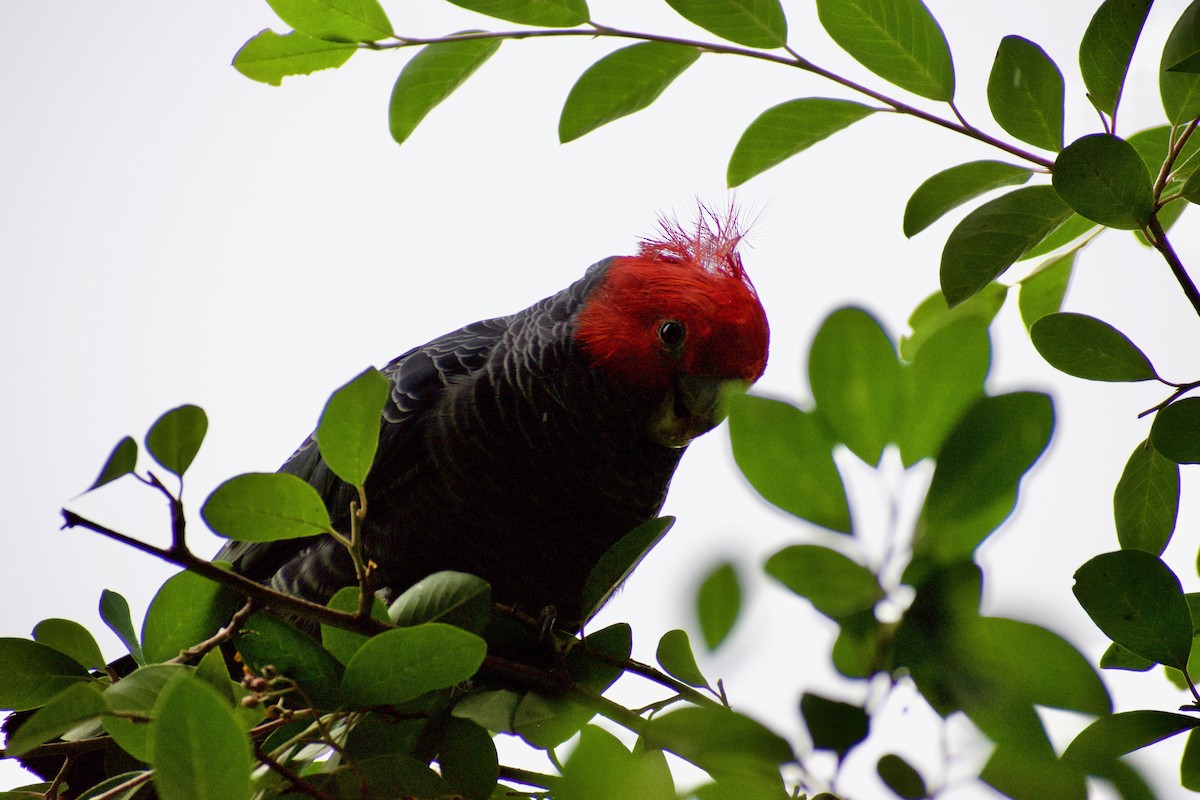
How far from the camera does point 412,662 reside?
0.36 metres

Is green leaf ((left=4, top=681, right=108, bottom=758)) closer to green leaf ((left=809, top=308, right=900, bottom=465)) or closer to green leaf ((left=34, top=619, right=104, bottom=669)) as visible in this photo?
green leaf ((left=34, top=619, right=104, bottom=669))

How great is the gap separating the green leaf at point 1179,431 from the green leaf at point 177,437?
0.40 m

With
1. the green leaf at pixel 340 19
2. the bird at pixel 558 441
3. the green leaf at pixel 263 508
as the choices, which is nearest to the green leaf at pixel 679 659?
the green leaf at pixel 263 508

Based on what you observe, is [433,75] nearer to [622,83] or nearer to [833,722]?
[622,83]

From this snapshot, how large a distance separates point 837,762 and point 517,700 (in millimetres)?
267

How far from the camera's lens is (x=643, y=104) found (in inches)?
20.7

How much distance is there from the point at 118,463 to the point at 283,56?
34 cm

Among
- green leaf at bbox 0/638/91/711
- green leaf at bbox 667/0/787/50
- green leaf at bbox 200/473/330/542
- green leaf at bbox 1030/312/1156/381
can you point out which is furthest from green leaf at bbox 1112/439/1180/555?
green leaf at bbox 0/638/91/711

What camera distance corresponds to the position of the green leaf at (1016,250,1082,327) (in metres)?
0.64

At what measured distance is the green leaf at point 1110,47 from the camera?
17.0 inches

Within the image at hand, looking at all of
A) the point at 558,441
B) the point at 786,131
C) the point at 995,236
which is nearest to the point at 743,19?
the point at 786,131

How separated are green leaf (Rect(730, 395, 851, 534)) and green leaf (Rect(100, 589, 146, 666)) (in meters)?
0.41

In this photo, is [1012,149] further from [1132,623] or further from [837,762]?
[837,762]

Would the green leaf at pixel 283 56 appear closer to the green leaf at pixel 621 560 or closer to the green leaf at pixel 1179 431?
the green leaf at pixel 621 560
